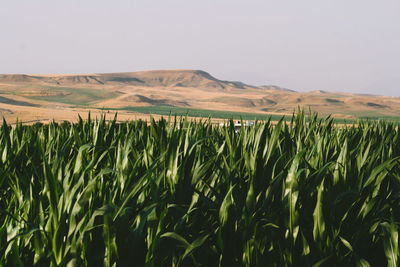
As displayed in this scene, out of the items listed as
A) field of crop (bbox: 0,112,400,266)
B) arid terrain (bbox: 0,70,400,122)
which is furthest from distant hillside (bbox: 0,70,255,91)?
field of crop (bbox: 0,112,400,266)

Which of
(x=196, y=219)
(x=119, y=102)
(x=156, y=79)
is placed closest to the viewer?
(x=196, y=219)

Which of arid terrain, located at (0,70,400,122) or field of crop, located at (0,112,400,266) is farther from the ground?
field of crop, located at (0,112,400,266)

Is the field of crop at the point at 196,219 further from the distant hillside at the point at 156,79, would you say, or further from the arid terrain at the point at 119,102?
the distant hillside at the point at 156,79

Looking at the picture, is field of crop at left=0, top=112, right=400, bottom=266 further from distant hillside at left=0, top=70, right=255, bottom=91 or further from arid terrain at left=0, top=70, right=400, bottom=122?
distant hillside at left=0, top=70, right=255, bottom=91

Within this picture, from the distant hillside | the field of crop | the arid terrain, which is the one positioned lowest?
the arid terrain

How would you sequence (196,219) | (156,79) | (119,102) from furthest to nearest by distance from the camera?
1. (156,79)
2. (119,102)
3. (196,219)

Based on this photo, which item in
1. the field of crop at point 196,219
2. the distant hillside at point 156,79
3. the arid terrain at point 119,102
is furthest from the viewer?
the distant hillside at point 156,79

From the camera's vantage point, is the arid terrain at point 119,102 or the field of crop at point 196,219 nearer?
the field of crop at point 196,219

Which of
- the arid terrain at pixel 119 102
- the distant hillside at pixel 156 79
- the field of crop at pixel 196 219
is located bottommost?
the arid terrain at pixel 119 102

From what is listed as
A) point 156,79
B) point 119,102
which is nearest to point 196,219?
point 119,102

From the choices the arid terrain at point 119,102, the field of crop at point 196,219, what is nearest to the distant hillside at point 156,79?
the arid terrain at point 119,102

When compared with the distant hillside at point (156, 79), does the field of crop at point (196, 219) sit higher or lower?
lower

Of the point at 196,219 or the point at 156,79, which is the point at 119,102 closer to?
the point at 196,219

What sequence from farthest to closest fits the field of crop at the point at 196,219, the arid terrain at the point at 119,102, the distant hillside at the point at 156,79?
1. the distant hillside at the point at 156,79
2. the arid terrain at the point at 119,102
3. the field of crop at the point at 196,219
